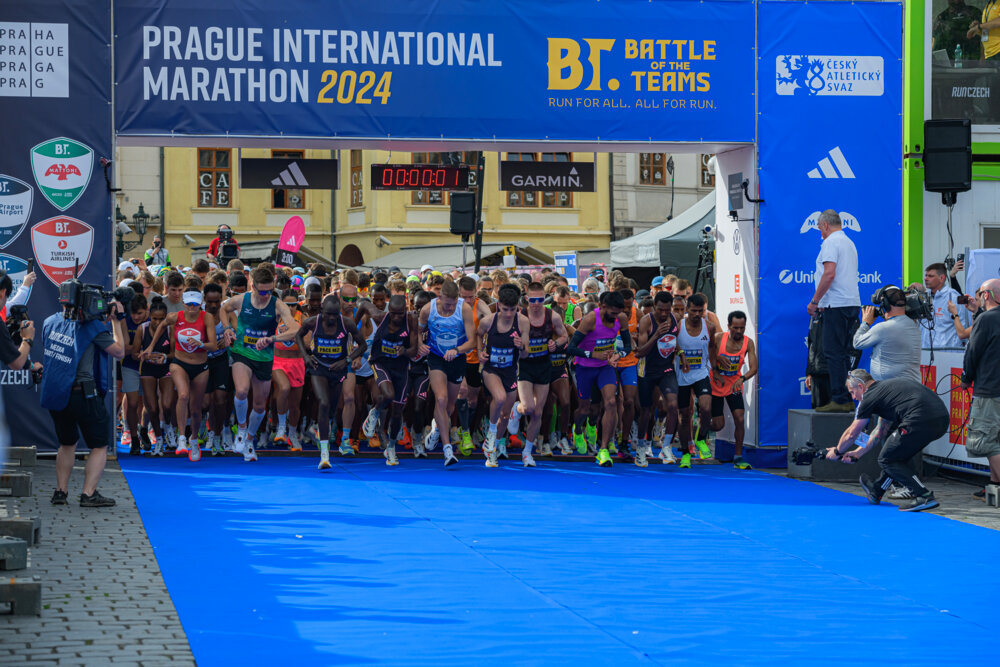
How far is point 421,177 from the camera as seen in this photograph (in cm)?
1622

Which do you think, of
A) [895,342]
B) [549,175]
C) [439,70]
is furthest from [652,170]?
[895,342]

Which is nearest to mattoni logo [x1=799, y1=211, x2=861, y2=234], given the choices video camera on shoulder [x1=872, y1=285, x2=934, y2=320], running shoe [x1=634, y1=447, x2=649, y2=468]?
video camera on shoulder [x1=872, y1=285, x2=934, y2=320]

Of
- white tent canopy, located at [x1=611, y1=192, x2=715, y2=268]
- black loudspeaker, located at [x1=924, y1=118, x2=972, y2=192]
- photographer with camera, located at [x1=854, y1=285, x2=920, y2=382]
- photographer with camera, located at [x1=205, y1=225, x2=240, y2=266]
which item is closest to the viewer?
photographer with camera, located at [x1=854, y1=285, x2=920, y2=382]

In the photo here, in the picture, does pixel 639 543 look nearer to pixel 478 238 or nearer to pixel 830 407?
pixel 830 407

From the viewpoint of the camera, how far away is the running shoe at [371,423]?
14.2 meters

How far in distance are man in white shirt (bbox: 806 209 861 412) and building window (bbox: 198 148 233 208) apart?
34.4 m

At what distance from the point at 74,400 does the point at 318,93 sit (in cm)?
523

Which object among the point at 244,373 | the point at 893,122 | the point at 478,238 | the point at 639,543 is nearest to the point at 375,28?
the point at 244,373

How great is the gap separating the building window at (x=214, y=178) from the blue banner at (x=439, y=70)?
104 ft

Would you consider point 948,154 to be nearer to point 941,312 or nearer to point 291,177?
point 941,312

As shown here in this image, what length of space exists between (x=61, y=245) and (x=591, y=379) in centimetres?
579

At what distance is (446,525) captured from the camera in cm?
1026

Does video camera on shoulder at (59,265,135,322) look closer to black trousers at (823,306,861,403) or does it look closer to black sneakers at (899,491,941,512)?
black sneakers at (899,491,941,512)

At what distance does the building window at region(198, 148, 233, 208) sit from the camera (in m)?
45.2
